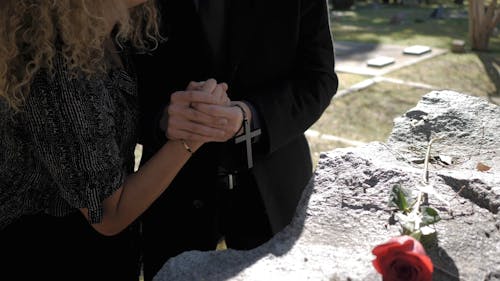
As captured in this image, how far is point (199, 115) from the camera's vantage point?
1.32 meters

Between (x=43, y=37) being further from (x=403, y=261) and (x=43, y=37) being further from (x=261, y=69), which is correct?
(x=403, y=261)

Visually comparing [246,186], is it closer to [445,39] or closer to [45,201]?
[45,201]

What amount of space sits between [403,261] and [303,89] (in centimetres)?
72

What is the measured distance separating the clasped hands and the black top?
5.6 inches

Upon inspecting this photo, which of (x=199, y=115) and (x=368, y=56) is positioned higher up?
(x=199, y=115)

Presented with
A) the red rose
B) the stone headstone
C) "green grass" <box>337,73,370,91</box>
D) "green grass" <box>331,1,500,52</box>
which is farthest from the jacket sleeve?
"green grass" <box>331,1,500,52</box>

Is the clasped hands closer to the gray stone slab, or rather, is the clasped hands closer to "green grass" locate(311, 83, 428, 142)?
"green grass" locate(311, 83, 428, 142)

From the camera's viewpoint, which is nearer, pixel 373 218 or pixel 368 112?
pixel 373 218

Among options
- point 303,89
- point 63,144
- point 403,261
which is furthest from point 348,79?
point 403,261

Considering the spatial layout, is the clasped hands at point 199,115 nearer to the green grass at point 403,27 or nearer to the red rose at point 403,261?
the red rose at point 403,261

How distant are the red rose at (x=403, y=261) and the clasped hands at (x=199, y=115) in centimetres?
53

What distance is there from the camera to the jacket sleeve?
148cm

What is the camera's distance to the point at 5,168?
1.24 metres

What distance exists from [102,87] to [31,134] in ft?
0.59
